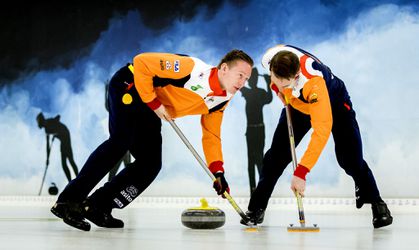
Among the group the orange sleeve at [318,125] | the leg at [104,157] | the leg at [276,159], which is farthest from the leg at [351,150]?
the leg at [104,157]

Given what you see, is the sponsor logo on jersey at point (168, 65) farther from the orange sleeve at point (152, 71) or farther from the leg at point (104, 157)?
the leg at point (104, 157)

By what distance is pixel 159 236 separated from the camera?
2762 mm

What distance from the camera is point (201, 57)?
7391 millimetres

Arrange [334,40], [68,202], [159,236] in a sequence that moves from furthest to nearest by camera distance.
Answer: [334,40], [68,202], [159,236]

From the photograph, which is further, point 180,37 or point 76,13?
point 76,13

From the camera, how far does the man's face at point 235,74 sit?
3.09m

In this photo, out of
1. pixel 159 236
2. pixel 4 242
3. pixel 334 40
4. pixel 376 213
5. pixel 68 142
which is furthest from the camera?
pixel 68 142

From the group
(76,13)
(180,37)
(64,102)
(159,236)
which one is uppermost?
(76,13)

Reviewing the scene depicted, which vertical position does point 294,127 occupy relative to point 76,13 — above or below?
below

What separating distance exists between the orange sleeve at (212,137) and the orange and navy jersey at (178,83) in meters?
0.07

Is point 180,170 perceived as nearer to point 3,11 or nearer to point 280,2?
point 280,2

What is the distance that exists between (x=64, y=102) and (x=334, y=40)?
3604 millimetres

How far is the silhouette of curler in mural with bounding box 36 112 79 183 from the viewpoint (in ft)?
26.7

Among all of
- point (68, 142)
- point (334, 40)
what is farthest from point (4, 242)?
point (68, 142)
